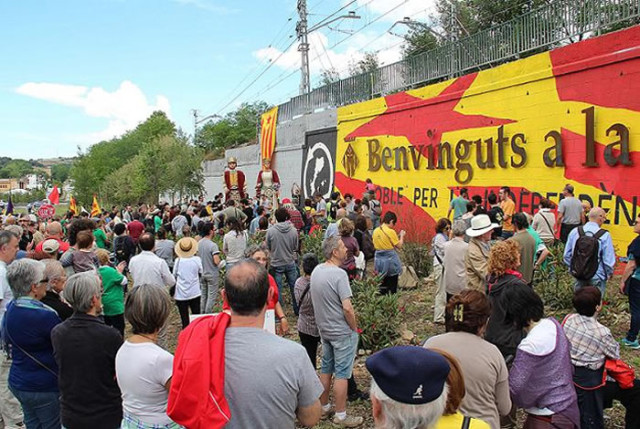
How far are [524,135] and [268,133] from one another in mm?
15913

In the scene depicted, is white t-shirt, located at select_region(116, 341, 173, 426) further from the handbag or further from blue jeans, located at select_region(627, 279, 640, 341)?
blue jeans, located at select_region(627, 279, 640, 341)

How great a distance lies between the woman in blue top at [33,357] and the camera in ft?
12.5

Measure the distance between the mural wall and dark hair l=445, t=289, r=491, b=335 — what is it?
7444mm

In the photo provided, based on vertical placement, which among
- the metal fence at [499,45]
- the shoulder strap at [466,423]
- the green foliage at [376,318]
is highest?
the metal fence at [499,45]

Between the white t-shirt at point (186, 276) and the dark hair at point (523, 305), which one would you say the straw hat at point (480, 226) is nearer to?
the dark hair at point (523, 305)

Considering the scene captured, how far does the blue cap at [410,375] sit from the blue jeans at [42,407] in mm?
3062

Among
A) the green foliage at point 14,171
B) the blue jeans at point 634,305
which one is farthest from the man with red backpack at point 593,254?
the green foliage at point 14,171

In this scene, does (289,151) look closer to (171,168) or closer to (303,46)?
(303,46)

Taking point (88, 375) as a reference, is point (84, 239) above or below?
above

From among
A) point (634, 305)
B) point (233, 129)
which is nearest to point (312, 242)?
point (634, 305)

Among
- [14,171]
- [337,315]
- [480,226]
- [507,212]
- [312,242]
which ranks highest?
[14,171]

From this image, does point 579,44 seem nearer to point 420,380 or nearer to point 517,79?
point 517,79

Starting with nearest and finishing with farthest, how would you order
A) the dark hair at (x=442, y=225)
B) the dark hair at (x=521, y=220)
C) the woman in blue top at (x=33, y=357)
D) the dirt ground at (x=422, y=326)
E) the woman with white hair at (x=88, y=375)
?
the woman with white hair at (x=88, y=375), the woman in blue top at (x=33, y=357), the dirt ground at (x=422, y=326), the dark hair at (x=521, y=220), the dark hair at (x=442, y=225)

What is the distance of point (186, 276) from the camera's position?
692 centimetres
